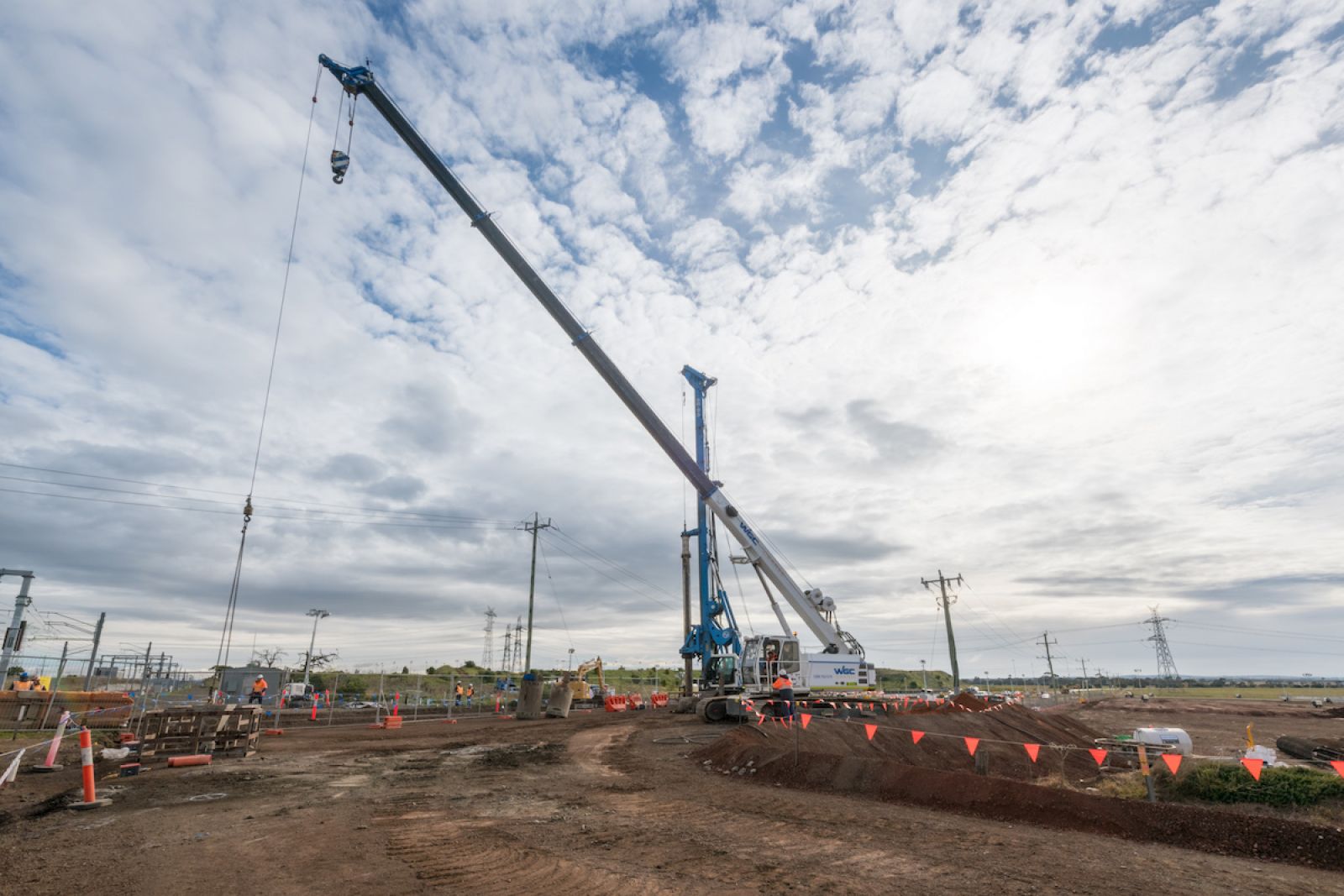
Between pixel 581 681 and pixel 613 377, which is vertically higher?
pixel 613 377

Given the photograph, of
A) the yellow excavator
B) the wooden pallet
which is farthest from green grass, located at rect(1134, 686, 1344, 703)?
the wooden pallet

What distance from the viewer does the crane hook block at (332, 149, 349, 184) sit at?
19.8 meters

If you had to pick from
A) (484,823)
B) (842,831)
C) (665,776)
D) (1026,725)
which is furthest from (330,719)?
(1026,725)

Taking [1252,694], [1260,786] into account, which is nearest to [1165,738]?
[1260,786]

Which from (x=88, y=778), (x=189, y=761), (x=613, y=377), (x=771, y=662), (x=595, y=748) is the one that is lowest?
(x=595, y=748)

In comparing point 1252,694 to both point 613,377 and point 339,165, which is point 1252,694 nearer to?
point 613,377

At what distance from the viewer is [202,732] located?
1566cm

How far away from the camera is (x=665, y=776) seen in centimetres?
1441

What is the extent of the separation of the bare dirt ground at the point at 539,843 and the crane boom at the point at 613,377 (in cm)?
1430

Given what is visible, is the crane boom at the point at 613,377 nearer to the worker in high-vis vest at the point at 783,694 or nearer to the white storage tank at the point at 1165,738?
the worker in high-vis vest at the point at 783,694

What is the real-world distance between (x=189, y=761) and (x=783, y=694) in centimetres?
1796

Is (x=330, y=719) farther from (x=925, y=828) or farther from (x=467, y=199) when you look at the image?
(x=925, y=828)

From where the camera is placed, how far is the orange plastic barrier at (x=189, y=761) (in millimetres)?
14234

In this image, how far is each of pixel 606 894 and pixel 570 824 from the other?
10.8 ft
